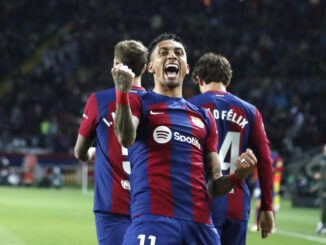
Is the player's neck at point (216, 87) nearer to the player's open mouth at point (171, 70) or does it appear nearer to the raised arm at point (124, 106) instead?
the player's open mouth at point (171, 70)

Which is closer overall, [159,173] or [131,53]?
[159,173]

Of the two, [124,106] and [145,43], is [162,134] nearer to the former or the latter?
[124,106]

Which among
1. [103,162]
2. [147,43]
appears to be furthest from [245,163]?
[147,43]

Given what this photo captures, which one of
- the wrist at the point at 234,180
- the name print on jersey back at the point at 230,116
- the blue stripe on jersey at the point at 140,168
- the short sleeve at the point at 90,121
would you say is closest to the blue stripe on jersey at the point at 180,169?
the blue stripe on jersey at the point at 140,168

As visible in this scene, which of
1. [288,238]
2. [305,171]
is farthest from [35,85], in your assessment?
[288,238]

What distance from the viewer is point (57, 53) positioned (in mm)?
33219

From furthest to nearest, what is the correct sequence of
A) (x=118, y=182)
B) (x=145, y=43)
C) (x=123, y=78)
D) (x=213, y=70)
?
(x=145, y=43), (x=213, y=70), (x=118, y=182), (x=123, y=78)

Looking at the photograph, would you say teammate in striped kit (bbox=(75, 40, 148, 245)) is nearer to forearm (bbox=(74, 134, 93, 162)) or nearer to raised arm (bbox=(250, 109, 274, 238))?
forearm (bbox=(74, 134, 93, 162))

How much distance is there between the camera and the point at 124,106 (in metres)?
3.42

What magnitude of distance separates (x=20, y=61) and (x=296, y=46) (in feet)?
45.1

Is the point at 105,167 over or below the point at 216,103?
below

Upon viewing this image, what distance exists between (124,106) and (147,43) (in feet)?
93.6

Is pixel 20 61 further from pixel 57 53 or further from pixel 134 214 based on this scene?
pixel 134 214

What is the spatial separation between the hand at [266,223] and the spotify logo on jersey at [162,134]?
138 cm
